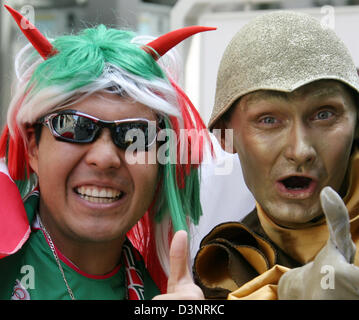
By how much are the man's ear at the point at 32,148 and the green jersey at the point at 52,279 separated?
13 cm

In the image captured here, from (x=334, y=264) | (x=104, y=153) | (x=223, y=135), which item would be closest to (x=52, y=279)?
(x=104, y=153)

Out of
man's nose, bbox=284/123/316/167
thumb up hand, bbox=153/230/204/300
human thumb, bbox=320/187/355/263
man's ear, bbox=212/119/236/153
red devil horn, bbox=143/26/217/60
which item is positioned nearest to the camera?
human thumb, bbox=320/187/355/263

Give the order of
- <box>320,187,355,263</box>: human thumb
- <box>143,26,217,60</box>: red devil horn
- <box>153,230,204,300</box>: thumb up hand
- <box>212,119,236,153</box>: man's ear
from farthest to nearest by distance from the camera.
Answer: <box>212,119,236,153</box>: man's ear → <box>143,26,217,60</box>: red devil horn → <box>153,230,204,300</box>: thumb up hand → <box>320,187,355,263</box>: human thumb

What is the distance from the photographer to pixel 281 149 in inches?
55.4

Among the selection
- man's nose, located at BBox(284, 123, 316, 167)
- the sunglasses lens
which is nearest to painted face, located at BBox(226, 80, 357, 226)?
man's nose, located at BBox(284, 123, 316, 167)

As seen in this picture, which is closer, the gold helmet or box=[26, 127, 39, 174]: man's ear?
the gold helmet

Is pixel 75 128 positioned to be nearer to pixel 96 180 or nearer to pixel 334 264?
pixel 96 180

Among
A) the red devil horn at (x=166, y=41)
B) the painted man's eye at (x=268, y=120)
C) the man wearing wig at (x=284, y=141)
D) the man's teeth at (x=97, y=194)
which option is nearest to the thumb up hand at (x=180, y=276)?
the man wearing wig at (x=284, y=141)

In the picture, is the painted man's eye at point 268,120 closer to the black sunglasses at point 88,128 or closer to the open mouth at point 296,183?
the open mouth at point 296,183

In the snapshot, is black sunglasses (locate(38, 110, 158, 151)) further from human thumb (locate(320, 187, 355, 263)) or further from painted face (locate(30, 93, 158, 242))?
human thumb (locate(320, 187, 355, 263))

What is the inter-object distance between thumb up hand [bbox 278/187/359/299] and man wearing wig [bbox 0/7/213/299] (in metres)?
0.32

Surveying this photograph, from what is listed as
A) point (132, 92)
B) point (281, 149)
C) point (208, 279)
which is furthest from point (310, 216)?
point (132, 92)

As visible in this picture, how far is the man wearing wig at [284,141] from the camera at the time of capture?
138cm

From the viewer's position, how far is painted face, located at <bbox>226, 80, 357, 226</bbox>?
4.53 feet
